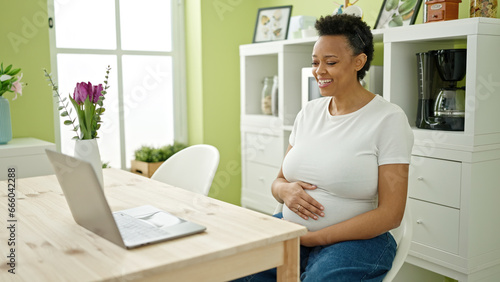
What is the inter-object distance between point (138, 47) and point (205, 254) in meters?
2.86

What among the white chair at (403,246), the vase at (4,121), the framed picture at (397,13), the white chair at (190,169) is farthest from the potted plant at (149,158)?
the white chair at (403,246)

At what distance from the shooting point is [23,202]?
1580mm

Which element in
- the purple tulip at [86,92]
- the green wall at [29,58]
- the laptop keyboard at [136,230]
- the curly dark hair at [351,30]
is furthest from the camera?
the green wall at [29,58]

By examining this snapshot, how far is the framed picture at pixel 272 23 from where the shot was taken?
11.4 feet

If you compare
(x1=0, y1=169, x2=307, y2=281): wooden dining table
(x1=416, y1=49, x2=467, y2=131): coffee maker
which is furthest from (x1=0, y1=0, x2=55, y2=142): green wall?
(x1=416, y1=49, x2=467, y2=131): coffee maker

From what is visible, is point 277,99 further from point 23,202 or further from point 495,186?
point 23,202

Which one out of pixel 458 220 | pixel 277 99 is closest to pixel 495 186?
pixel 458 220

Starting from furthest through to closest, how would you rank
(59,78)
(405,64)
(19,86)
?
(59,78) → (19,86) → (405,64)

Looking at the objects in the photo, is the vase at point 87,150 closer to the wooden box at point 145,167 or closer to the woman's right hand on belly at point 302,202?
the woman's right hand on belly at point 302,202

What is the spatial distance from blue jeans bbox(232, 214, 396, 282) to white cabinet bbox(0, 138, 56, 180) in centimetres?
166

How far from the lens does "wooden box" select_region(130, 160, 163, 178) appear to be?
3432 millimetres

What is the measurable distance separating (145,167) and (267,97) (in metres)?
0.97

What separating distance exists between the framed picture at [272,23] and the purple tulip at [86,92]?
2077mm

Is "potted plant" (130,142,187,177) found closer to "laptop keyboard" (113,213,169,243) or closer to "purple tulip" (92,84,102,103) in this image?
"purple tulip" (92,84,102,103)
